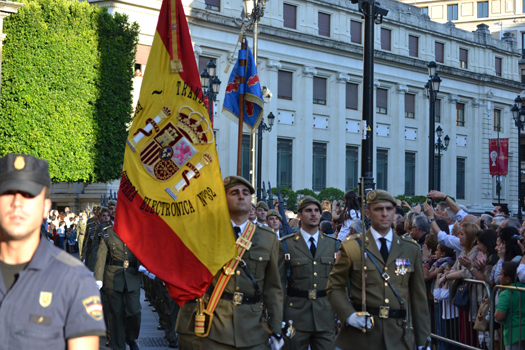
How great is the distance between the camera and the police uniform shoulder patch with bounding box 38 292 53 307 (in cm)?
256

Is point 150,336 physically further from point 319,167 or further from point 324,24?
point 324,24

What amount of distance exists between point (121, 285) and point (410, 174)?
131 feet

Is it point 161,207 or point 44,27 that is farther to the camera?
point 44,27

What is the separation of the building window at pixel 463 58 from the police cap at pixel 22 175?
51.3 meters

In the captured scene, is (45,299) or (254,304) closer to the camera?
(45,299)

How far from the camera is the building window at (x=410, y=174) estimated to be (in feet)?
156

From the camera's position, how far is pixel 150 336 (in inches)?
444

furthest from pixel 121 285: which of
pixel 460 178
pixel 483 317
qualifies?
pixel 460 178

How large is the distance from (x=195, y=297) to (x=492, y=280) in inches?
138

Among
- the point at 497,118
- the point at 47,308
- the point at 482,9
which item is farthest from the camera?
the point at 482,9

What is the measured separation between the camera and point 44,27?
2758 cm

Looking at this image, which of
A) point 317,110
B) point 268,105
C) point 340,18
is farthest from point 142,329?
point 340,18

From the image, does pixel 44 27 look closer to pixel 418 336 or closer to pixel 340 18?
pixel 340 18

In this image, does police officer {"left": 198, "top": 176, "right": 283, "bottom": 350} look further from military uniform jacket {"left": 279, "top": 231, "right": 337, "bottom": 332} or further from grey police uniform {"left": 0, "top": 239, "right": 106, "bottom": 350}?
grey police uniform {"left": 0, "top": 239, "right": 106, "bottom": 350}
